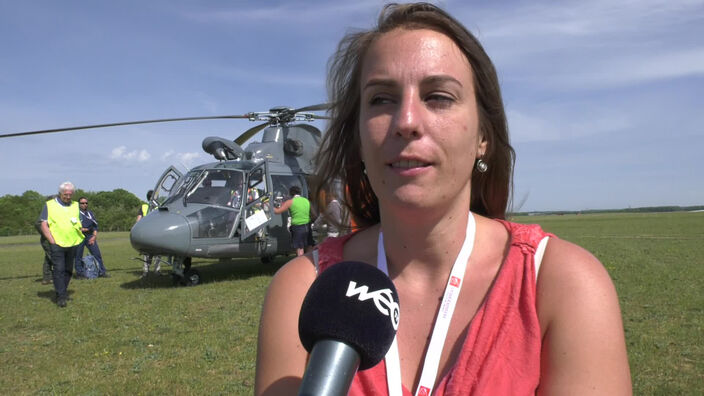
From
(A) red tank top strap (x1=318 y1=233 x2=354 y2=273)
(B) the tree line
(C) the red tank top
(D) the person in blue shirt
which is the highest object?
(A) red tank top strap (x1=318 y1=233 x2=354 y2=273)

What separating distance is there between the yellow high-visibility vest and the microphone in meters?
8.98

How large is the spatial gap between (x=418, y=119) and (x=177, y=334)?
6.01m

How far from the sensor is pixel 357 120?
179 centimetres

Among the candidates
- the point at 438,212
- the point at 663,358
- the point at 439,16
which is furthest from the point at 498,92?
the point at 663,358

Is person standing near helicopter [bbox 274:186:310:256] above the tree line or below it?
above

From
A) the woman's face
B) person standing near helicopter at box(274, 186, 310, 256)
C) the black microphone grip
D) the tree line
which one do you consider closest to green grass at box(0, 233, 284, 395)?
person standing near helicopter at box(274, 186, 310, 256)

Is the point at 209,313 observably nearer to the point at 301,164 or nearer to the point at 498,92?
the point at 301,164

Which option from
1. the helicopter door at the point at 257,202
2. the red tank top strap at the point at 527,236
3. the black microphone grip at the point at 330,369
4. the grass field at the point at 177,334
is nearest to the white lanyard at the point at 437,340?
the red tank top strap at the point at 527,236

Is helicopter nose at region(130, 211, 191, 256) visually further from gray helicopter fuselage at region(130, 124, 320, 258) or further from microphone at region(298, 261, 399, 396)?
microphone at region(298, 261, 399, 396)

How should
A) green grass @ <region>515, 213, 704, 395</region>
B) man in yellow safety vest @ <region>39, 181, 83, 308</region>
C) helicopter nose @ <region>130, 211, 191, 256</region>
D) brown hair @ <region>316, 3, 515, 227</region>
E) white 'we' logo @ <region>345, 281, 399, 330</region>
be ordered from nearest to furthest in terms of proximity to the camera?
white 'we' logo @ <region>345, 281, 399, 330</region> < brown hair @ <region>316, 3, 515, 227</region> < green grass @ <region>515, 213, 704, 395</region> < man in yellow safety vest @ <region>39, 181, 83, 308</region> < helicopter nose @ <region>130, 211, 191, 256</region>

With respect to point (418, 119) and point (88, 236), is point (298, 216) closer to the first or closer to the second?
point (88, 236)

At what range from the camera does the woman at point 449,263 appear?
47.4 inches

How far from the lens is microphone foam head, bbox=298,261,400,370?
0.82 m

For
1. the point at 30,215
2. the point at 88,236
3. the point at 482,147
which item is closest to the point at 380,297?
the point at 482,147
